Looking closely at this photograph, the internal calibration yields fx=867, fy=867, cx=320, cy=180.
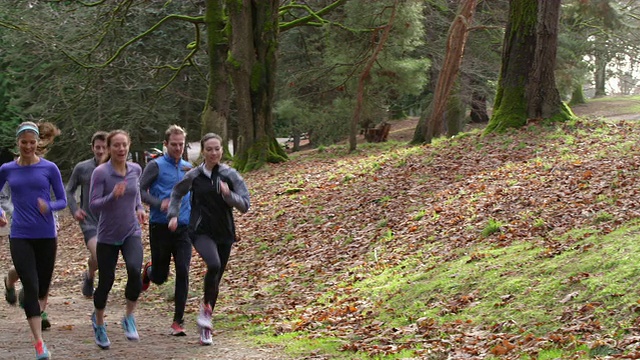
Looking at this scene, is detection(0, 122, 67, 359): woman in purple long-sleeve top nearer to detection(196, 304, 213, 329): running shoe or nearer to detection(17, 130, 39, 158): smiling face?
detection(17, 130, 39, 158): smiling face

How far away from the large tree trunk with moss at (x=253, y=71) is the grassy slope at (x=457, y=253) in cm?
483

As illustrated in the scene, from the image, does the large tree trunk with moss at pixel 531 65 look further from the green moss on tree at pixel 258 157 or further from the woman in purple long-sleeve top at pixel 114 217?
the woman in purple long-sleeve top at pixel 114 217

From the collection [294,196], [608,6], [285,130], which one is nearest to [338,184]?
[294,196]

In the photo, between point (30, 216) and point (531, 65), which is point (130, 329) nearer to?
point (30, 216)

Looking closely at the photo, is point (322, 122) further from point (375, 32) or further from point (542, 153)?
point (542, 153)

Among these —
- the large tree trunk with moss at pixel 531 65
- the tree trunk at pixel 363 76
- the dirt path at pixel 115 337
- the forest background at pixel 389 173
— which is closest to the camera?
the forest background at pixel 389 173

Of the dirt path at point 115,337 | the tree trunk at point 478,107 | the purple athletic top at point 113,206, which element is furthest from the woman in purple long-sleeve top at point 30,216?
the tree trunk at point 478,107

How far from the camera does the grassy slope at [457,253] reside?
24.0ft

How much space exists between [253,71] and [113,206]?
1537cm

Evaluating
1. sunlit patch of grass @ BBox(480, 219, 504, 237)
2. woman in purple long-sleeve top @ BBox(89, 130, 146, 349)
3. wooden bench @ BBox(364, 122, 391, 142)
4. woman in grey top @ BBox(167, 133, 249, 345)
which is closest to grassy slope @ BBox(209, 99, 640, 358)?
sunlit patch of grass @ BBox(480, 219, 504, 237)

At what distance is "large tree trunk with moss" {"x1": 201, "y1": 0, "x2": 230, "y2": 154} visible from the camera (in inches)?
941

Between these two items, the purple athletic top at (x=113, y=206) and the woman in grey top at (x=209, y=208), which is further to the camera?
the woman in grey top at (x=209, y=208)

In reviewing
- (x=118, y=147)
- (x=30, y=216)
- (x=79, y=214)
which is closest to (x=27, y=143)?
(x=30, y=216)

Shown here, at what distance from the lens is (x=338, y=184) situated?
17328 millimetres
